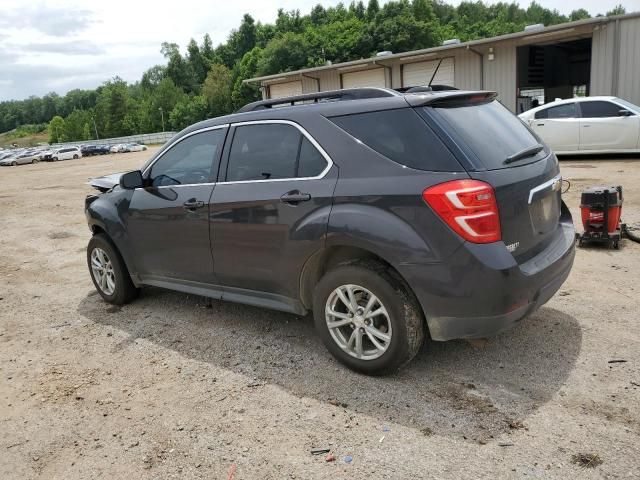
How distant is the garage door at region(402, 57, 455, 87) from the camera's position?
2422 centimetres

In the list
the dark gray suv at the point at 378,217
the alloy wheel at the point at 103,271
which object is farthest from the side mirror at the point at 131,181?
the alloy wheel at the point at 103,271

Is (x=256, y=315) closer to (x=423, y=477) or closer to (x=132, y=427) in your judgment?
(x=132, y=427)

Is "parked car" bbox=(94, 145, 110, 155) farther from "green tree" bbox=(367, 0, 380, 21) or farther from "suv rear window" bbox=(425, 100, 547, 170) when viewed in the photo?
"green tree" bbox=(367, 0, 380, 21)

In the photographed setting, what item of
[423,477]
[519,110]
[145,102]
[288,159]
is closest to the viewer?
[423,477]

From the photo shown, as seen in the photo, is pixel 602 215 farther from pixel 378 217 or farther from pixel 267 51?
pixel 267 51

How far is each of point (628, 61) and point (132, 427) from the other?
20.0 m

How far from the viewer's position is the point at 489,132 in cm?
344

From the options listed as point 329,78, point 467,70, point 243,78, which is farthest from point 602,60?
point 243,78

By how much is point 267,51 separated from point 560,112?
93.7 m

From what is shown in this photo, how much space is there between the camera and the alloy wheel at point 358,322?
11.2 ft

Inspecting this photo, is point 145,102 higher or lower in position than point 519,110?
higher

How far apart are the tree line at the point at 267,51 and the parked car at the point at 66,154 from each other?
34.0 meters

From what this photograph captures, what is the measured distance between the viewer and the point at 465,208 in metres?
2.99

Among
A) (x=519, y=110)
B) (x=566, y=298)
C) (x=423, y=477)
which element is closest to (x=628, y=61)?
(x=519, y=110)
